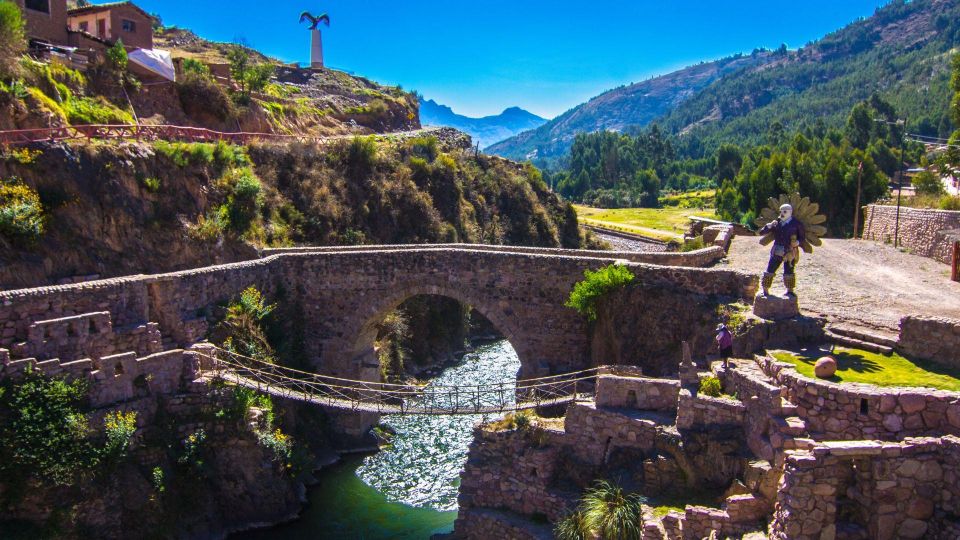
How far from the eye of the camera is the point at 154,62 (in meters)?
33.0

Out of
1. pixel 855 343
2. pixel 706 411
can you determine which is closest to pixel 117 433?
pixel 706 411

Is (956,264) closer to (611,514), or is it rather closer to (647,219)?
(611,514)

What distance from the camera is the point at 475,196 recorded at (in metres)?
48.8

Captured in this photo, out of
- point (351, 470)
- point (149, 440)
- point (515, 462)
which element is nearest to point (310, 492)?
point (351, 470)

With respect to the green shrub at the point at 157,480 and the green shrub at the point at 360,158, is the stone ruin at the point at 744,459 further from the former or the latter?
the green shrub at the point at 360,158

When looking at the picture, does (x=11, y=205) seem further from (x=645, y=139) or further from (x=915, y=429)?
(x=645, y=139)

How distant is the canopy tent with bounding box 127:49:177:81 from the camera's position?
32156 millimetres

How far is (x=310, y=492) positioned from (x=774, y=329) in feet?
47.2

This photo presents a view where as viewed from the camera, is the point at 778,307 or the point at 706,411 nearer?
the point at 706,411

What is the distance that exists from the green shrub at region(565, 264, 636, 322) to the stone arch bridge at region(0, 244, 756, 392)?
52 centimetres

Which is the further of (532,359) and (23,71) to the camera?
(23,71)

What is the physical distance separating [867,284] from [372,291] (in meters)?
15.1

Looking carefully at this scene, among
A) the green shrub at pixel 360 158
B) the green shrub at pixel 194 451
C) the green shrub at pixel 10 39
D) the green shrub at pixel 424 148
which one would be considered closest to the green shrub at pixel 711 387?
the green shrub at pixel 194 451

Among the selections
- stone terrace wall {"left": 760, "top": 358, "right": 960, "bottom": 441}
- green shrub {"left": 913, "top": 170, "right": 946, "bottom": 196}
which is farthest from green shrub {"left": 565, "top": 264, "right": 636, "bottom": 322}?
green shrub {"left": 913, "top": 170, "right": 946, "bottom": 196}
